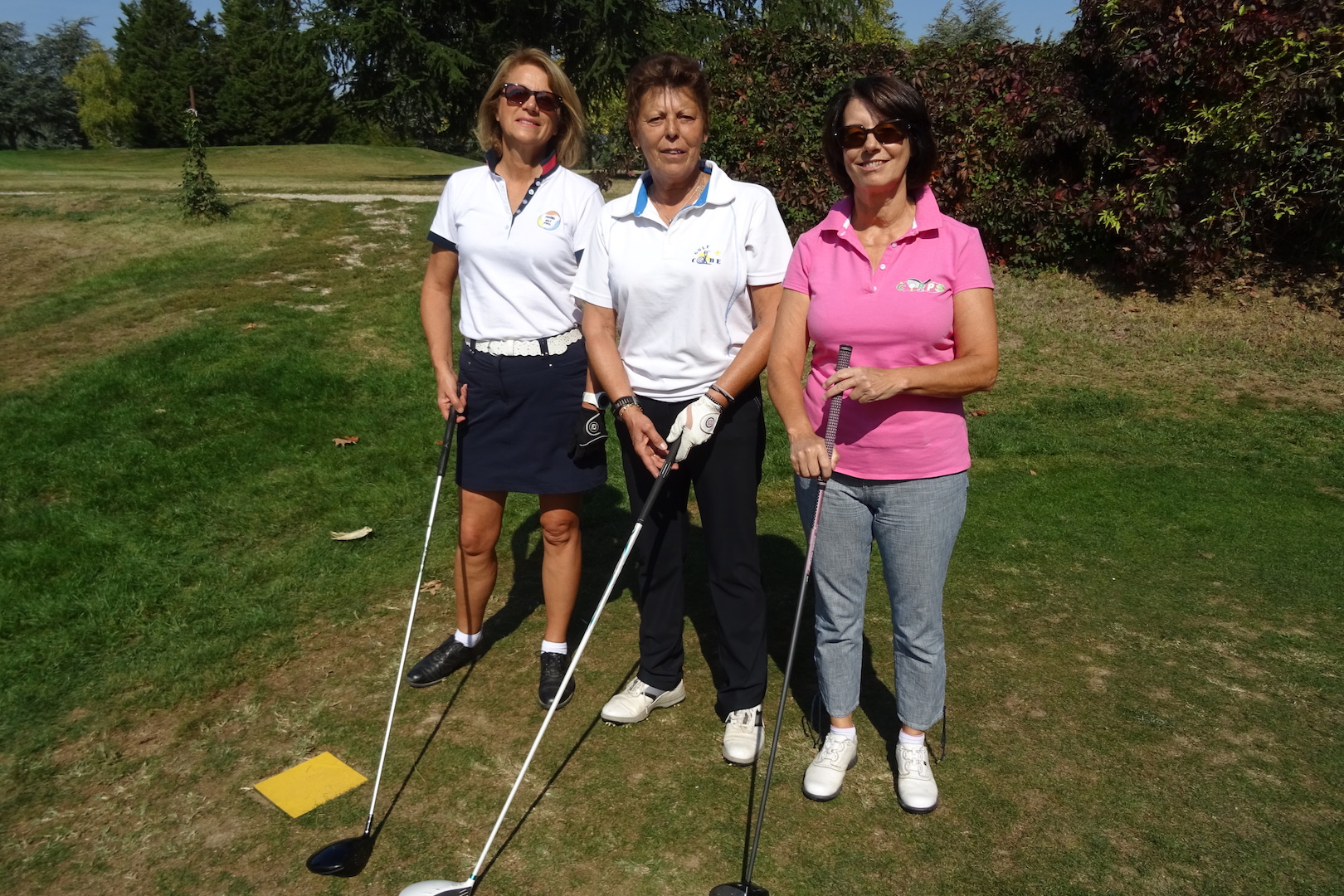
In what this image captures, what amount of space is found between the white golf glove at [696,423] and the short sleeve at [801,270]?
0.43m

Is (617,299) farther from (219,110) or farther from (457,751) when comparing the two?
(219,110)

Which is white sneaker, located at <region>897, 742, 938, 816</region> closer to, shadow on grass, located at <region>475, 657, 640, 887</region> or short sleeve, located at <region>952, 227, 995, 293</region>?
shadow on grass, located at <region>475, 657, 640, 887</region>

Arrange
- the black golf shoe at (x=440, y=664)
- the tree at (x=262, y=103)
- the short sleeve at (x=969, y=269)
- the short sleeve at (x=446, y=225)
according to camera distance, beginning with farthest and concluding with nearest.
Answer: the tree at (x=262, y=103) < the black golf shoe at (x=440, y=664) < the short sleeve at (x=446, y=225) < the short sleeve at (x=969, y=269)

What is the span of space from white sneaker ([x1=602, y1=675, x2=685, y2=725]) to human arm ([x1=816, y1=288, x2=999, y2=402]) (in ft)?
4.71

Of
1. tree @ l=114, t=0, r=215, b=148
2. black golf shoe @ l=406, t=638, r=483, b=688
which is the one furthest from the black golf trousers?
tree @ l=114, t=0, r=215, b=148

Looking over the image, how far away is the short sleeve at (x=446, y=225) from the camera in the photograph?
136 inches

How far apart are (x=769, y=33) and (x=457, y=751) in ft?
29.1

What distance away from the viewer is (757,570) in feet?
10.9

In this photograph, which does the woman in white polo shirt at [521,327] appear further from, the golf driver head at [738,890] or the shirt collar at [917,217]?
the golf driver head at [738,890]

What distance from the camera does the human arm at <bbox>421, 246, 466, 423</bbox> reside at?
360cm

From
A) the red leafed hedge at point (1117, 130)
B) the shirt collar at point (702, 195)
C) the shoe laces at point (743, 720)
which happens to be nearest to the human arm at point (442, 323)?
the shirt collar at point (702, 195)

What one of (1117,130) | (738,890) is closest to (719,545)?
(738,890)

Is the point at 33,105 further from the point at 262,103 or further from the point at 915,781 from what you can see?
the point at 915,781

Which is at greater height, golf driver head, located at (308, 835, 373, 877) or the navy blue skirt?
the navy blue skirt
